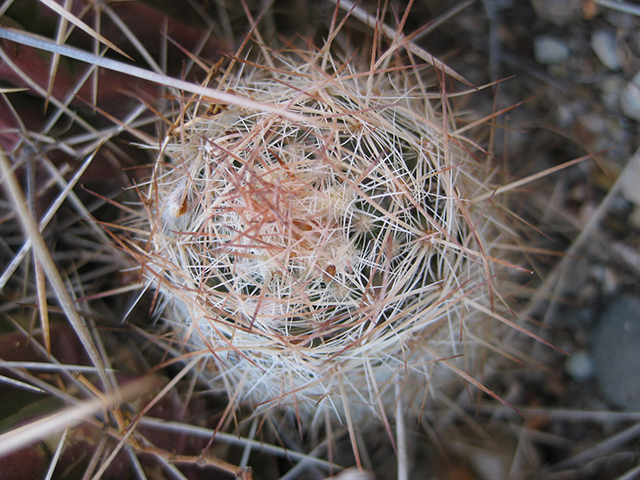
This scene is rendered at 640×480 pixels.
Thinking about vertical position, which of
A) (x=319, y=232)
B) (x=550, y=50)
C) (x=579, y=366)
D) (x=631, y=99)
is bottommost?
(x=579, y=366)

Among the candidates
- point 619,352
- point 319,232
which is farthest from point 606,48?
point 319,232

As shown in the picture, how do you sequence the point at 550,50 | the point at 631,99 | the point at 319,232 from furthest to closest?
the point at 550,50 < the point at 631,99 < the point at 319,232

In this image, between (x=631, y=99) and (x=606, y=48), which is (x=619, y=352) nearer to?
(x=631, y=99)

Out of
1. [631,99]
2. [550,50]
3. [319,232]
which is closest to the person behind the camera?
[319,232]

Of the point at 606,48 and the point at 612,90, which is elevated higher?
the point at 606,48

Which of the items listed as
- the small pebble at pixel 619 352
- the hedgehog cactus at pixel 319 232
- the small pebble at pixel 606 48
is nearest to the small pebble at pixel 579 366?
the small pebble at pixel 619 352

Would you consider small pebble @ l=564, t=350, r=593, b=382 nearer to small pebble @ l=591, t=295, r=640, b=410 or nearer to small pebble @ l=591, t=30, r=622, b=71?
small pebble @ l=591, t=295, r=640, b=410

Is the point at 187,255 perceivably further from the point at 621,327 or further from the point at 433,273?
the point at 621,327
